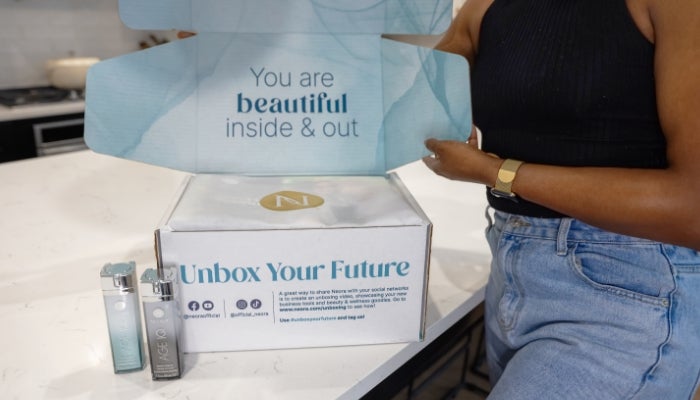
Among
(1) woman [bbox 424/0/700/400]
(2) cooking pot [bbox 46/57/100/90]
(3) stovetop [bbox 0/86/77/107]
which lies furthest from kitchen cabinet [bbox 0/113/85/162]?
(1) woman [bbox 424/0/700/400]

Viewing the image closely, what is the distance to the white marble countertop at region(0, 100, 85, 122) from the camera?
2.45 m

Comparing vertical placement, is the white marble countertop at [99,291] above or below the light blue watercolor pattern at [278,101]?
below

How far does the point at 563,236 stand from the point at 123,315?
23.4 inches

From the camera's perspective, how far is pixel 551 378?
2.30ft

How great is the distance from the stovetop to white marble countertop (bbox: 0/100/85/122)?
0.17 feet

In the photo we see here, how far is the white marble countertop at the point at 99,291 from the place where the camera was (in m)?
0.64

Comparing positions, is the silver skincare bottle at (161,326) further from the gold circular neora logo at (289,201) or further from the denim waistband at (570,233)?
the denim waistband at (570,233)

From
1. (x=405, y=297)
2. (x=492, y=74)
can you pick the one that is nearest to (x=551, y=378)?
(x=405, y=297)

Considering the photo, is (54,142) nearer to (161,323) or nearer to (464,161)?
(161,323)

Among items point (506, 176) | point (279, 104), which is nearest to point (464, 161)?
point (506, 176)

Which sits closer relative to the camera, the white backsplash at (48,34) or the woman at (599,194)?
the woman at (599,194)

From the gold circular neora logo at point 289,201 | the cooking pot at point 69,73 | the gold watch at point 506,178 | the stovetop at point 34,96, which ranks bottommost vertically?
the stovetop at point 34,96

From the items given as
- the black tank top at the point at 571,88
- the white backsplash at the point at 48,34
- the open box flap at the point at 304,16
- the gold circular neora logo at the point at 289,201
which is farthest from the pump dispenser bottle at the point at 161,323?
the white backsplash at the point at 48,34

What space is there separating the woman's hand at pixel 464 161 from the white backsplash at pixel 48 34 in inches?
122
